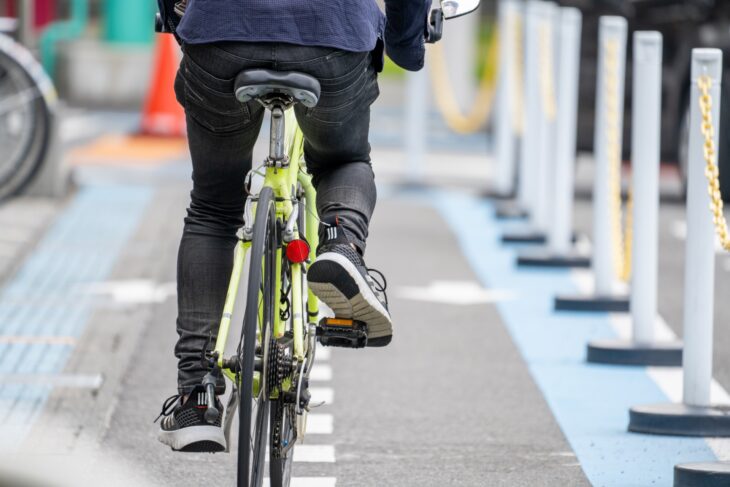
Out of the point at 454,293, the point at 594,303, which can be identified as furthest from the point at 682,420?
the point at 454,293

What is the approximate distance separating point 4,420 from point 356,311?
191 centimetres

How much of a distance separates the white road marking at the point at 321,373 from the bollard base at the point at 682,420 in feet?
4.39

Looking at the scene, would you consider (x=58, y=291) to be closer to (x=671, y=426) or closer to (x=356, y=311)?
(x=671, y=426)

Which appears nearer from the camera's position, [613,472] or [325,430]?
[613,472]

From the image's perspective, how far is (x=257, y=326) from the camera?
3.98 metres

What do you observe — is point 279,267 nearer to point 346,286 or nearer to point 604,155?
point 346,286

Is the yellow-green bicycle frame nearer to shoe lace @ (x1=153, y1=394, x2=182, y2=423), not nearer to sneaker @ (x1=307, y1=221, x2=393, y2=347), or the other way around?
sneaker @ (x1=307, y1=221, x2=393, y2=347)

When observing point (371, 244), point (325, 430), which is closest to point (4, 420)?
point (325, 430)

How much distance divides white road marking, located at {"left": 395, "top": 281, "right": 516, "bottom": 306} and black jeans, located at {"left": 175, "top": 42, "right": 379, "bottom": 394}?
402cm

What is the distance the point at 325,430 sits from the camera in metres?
5.69

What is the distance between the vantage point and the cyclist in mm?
4012

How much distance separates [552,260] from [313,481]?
15.4 ft

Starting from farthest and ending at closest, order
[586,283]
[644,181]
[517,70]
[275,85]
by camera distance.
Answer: [517,70] → [586,283] → [644,181] → [275,85]

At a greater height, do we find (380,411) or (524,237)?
(380,411)
